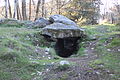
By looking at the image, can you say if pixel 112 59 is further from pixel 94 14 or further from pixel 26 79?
pixel 94 14

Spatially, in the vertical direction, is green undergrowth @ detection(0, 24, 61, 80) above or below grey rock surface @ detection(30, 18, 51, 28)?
below

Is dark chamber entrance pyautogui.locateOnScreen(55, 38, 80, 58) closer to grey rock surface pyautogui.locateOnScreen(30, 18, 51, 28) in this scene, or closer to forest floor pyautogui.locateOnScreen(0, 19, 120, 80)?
forest floor pyautogui.locateOnScreen(0, 19, 120, 80)

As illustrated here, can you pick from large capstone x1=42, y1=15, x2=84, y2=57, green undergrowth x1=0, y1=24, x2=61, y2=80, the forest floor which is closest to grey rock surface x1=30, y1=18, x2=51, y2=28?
large capstone x1=42, y1=15, x2=84, y2=57

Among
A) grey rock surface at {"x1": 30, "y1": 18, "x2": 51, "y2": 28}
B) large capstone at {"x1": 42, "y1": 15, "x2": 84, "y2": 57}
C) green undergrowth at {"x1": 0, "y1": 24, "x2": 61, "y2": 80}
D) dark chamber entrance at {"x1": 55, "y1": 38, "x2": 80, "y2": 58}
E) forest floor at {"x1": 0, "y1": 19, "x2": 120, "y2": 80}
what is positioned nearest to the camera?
forest floor at {"x1": 0, "y1": 19, "x2": 120, "y2": 80}

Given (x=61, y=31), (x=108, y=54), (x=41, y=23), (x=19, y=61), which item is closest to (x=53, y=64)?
(x=19, y=61)

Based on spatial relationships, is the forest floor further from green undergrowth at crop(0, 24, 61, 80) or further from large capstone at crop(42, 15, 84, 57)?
large capstone at crop(42, 15, 84, 57)

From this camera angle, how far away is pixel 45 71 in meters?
4.52

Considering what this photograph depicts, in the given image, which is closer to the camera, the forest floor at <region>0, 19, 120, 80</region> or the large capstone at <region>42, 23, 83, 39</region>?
the forest floor at <region>0, 19, 120, 80</region>

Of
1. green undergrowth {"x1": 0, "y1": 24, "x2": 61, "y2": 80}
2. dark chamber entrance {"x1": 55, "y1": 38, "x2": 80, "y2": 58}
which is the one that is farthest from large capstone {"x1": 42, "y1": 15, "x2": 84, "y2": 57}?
green undergrowth {"x1": 0, "y1": 24, "x2": 61, "y2": 80}

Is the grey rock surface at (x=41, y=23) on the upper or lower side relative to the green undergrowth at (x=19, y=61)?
upper

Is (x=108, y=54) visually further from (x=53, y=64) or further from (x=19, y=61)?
(x=19, y=61)

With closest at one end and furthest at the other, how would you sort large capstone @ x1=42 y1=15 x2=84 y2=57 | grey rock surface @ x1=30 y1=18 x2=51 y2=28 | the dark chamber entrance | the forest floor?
the forest floor
the dark chamber entrance
large capstone @ x1=42 y1=15 x2=84 y2=57
grey rock surface @ x1=30 y1=18 x2=51 y2=28

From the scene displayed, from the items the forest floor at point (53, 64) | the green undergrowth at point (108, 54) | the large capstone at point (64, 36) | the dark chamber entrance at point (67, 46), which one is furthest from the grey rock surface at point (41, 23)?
the forest floor at point (53, 64)

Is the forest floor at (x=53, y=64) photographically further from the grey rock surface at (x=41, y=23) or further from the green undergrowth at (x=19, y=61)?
the grey rock surface at (x=41, y=23)
